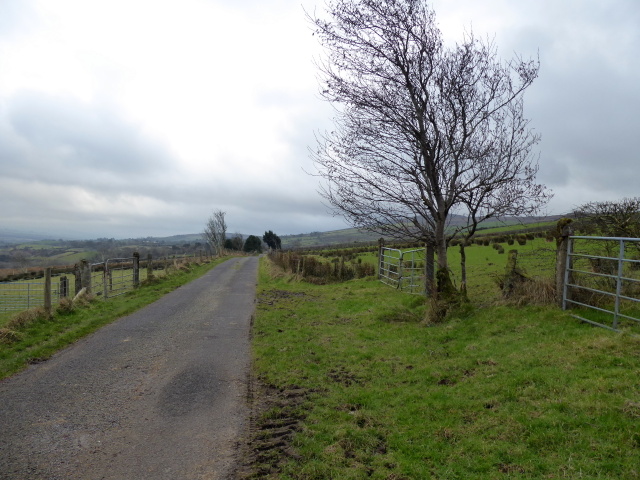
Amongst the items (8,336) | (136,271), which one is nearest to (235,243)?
(136,271)

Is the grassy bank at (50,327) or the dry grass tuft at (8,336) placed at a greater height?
the dry grass tuft at (8,336)

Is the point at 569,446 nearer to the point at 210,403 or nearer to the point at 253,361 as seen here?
the point at 210,403

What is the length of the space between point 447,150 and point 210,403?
726cm

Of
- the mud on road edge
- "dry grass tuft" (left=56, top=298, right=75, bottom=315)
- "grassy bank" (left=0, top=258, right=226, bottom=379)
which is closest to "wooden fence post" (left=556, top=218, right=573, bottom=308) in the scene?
the mud on road edge

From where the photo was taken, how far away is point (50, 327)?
9.84 m

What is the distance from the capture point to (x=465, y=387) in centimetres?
536

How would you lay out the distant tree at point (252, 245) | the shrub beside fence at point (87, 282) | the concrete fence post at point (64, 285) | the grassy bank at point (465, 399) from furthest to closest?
the distant tree at point (252, 245), the concrete fence post at point (64, 285), the shrub beside fence at point (87, 282), the grassy bank at point (465, 399)

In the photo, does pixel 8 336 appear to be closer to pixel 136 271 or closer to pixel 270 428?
pixel 270 428

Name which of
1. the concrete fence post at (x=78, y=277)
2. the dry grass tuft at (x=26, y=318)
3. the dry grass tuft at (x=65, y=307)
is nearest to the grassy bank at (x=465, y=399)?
the dry grass tuft at (x=26, y=318)

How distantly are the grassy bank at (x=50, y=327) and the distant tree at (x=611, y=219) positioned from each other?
37.5ft

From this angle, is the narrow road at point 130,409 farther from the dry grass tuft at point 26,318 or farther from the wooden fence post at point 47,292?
the wooden fence post at point 47,292

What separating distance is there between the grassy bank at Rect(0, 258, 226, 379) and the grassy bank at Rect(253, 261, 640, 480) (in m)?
3.97

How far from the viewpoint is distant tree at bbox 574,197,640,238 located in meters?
8.62

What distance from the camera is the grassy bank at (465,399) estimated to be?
3.58m
